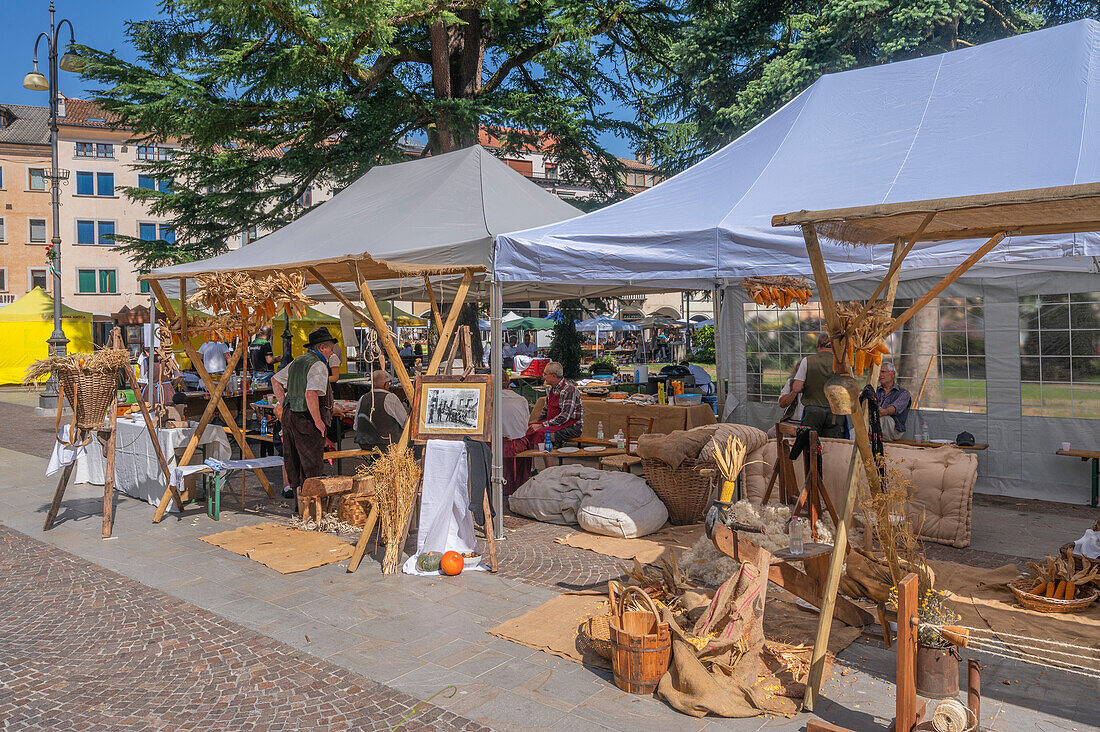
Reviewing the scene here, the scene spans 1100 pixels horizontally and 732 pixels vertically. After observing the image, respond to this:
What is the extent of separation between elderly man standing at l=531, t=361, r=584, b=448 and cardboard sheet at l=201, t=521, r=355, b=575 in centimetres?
283

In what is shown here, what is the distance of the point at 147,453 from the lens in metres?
8.78

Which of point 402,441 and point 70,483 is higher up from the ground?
point 402,441

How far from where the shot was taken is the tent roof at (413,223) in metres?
7.24

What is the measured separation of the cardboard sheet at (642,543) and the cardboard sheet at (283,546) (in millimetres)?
2035

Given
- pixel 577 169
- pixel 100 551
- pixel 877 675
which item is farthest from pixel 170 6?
pixel 877 675

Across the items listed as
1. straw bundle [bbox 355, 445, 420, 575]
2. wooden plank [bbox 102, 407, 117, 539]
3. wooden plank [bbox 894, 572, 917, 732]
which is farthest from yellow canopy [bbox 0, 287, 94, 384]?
wooden plank [bbox 894, 572, 917, 732]

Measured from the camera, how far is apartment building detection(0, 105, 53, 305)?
145ft

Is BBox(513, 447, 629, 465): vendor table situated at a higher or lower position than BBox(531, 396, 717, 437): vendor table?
lower

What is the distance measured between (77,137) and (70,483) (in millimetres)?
41888

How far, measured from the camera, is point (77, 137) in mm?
43656

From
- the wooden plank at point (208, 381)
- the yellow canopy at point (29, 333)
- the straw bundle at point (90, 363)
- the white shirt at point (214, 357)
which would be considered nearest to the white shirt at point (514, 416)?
the wooden plank at point (208, 381)

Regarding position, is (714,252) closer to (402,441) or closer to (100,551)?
(402,441)

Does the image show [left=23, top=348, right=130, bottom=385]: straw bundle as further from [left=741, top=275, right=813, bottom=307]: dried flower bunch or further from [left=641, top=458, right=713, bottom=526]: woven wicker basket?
[left=741, top=275, right=813, bottom=307]: dried flower bunch

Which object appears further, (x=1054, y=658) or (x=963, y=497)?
(x=963, y=497)
